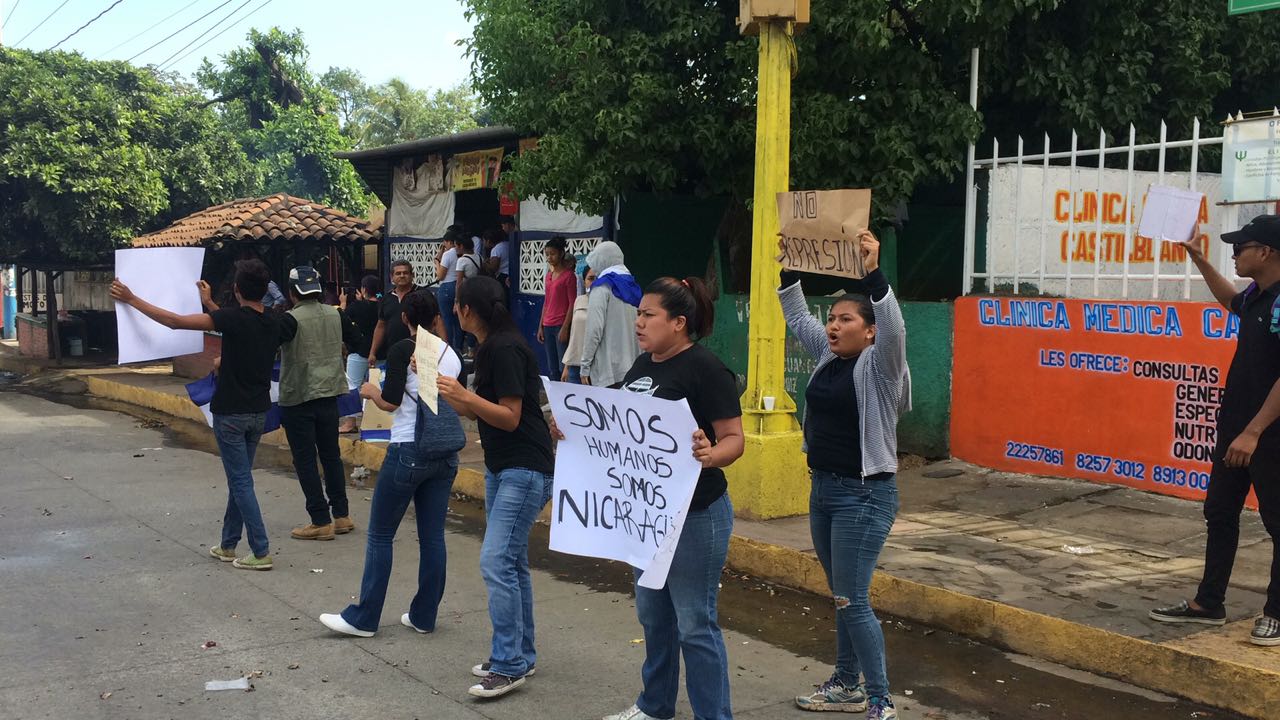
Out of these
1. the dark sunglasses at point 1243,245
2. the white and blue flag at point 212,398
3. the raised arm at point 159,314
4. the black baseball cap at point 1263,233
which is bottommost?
the white and blue flag at point 212,398

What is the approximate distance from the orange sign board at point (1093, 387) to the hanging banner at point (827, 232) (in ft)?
9.78

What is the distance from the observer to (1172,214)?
216 inches

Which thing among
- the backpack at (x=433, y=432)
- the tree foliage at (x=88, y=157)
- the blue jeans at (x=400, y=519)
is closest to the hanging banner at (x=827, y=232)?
the backpack at (x=433, y=432)

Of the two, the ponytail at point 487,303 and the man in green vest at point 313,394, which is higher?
the ponytail at point 487,303

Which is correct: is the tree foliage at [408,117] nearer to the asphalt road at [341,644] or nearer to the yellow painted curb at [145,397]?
the yellow painted curb at [145,397]

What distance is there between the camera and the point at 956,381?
934 centimetres

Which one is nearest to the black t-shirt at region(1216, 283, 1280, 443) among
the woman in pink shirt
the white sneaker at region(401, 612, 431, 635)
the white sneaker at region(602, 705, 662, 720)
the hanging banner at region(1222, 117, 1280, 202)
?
the hanging banner at region(1222, 117, 1280, 202)

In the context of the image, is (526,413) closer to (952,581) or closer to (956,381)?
(952,581)

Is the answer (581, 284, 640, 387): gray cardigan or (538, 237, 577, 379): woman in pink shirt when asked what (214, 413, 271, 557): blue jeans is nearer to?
(581, 284, 640, 387): gray cardigan

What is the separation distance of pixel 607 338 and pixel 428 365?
4.02 m

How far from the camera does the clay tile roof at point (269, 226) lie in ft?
58.1

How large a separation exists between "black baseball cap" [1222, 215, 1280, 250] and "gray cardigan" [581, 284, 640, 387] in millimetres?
4557

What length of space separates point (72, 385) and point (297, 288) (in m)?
13.5

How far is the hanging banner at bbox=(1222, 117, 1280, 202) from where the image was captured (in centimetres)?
730
